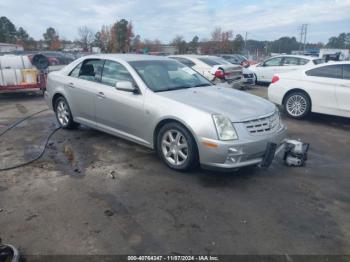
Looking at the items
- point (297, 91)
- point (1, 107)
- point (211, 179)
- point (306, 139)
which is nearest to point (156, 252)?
point (211, 179)

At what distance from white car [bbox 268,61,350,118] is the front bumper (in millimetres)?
3992

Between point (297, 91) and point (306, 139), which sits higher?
point (297, 91)

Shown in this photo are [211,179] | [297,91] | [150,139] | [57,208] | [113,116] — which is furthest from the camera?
[297,91]

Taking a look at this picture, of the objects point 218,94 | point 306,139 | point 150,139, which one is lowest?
point 306,139

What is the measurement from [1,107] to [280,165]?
27.4 ft

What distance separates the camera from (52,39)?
7319 cm

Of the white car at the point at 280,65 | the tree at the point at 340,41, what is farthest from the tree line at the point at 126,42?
the white car at the point at 280,65

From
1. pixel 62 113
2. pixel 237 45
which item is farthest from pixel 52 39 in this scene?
pixel 62 113

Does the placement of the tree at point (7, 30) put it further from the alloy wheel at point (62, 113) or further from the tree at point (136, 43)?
the alloy wheel at point (62, 113)

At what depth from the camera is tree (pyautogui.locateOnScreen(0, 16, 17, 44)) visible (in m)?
71.2

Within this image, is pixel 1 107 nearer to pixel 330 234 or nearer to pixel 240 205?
pixel 240 205

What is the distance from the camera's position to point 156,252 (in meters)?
2.82

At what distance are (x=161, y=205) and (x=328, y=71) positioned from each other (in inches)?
235

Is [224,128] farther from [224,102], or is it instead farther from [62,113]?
[62,113]
